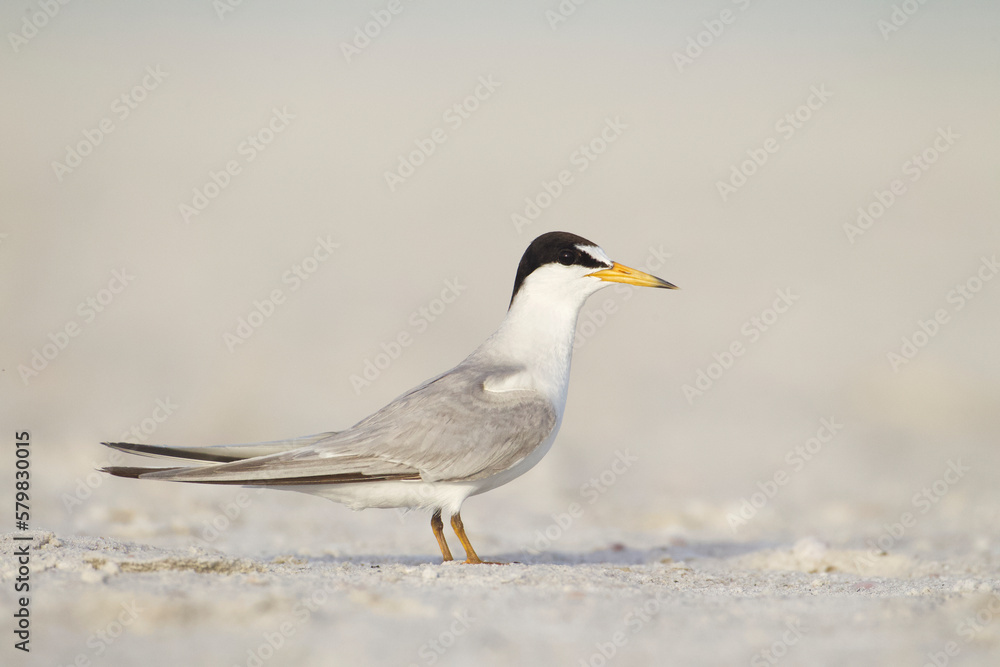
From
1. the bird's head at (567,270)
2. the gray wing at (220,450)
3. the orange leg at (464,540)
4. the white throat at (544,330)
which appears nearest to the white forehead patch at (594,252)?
the bird's head at (567,270)

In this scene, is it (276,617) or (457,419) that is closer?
(276,617)

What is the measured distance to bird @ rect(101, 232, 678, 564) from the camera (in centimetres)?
433

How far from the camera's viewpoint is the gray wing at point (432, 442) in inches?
173

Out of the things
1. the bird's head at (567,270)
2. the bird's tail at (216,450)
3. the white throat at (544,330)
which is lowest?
the bird's tail at (216,450)

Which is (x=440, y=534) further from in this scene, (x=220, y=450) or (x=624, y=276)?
(x=624, y=276)

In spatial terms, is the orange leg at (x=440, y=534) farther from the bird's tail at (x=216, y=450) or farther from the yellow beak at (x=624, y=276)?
the yellow beak at (x=624, y=276)

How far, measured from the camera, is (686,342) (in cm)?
1365

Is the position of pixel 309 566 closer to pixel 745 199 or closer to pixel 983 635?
pixel 983 635

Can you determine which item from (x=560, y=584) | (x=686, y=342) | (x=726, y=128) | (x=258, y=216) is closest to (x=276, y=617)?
(x=560, y=584)

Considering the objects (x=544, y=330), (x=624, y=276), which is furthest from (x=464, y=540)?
(x=624, y=276)

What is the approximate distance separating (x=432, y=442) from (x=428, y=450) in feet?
0.13

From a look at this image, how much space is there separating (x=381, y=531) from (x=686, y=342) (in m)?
7.93

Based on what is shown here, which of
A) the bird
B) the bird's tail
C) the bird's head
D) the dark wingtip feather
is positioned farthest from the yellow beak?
the dark wingtip feather

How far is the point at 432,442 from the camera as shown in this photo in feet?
14.9
